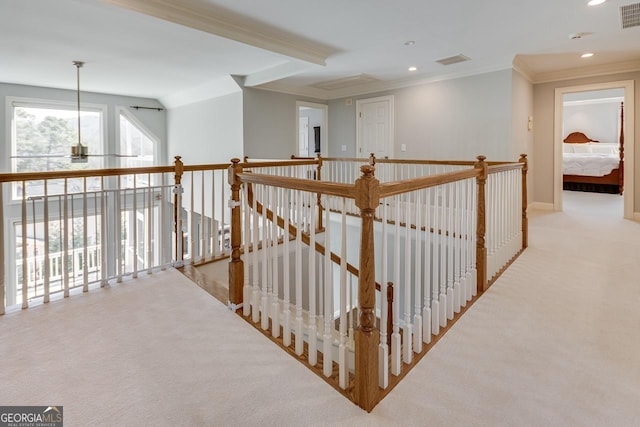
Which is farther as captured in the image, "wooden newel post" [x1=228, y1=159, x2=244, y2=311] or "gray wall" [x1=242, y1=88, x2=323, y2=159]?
"gray wall" [x1=242, y1=88, x2=323, y2=159]

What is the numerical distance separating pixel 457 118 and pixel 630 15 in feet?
7.85

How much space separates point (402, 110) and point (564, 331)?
5004 millimetres

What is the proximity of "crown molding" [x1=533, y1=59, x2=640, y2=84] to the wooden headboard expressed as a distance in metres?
5.74

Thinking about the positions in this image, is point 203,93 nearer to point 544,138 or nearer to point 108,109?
point 108,109

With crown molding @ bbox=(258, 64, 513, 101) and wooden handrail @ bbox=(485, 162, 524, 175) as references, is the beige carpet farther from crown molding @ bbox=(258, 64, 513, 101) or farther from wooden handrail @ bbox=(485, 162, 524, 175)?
crown molding @ bbox=(258, 64, 513, 101)

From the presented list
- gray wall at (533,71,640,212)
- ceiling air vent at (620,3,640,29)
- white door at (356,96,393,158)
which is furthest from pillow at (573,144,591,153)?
ceiling air vent at (620,3,640,29)

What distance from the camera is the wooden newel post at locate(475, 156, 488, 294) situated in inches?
106

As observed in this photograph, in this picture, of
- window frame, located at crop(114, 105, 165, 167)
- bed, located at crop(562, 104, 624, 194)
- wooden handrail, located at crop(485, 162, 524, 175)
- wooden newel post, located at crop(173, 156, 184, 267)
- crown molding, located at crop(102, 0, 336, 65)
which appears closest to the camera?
wooden handrail, located at crop(485, 162, 524, 175)

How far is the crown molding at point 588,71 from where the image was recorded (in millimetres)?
5222

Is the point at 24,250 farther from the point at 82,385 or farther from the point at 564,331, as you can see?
the point at 564,331

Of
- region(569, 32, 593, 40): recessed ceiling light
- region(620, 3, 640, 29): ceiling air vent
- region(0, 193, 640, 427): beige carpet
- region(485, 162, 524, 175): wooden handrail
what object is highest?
region(569, 32, 593, 40): recessed ceiling light

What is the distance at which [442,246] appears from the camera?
2.26 m

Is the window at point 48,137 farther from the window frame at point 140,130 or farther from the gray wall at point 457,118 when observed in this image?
the gray wall at point 457,118

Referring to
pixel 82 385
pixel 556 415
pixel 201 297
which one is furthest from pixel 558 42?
pixel 82 385
